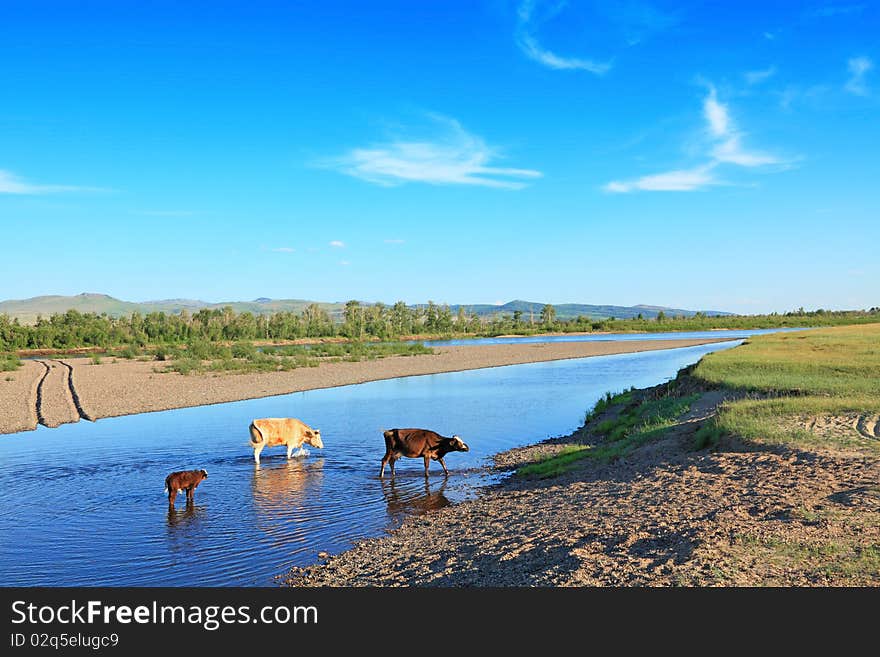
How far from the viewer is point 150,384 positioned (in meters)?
41.2

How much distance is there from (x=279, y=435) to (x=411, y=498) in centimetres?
590

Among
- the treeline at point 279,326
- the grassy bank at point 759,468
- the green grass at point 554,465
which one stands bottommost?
the green grass at point 554,465

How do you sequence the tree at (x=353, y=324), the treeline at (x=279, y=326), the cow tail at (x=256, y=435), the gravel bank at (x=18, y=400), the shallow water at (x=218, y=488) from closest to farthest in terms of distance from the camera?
the shallow water at (x=218, y=488)
the cow tail at (x=256, y=435)
the gravel bank at (x=18, y=400)
the treeline at (x=279, y=326)
the tree at (x=353, y=324)

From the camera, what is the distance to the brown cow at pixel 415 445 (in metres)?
16.1

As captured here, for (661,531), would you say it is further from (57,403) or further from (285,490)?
(57,403)

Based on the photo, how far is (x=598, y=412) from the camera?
82.7 feet

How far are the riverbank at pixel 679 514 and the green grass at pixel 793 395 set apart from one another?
0.07 meters

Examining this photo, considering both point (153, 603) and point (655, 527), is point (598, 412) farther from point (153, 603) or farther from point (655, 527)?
point (153, 603)

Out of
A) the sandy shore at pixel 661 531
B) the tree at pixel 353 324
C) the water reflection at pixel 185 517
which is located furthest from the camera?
the tree at pixel 353 324

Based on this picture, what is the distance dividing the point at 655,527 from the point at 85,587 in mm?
7979

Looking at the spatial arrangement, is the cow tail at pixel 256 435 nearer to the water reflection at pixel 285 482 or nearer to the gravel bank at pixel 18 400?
the water reflection at pixel 285 482

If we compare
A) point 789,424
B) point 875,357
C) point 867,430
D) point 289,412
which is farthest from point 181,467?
point 875,357

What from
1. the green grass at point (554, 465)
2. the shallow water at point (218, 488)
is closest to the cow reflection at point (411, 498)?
the shallow water at point (218, 488)

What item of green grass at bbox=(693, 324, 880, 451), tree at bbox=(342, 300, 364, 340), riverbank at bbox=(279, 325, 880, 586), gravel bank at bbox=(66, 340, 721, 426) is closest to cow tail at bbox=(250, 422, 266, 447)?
riverbank at bbox=(279, 325, 880, 586)
